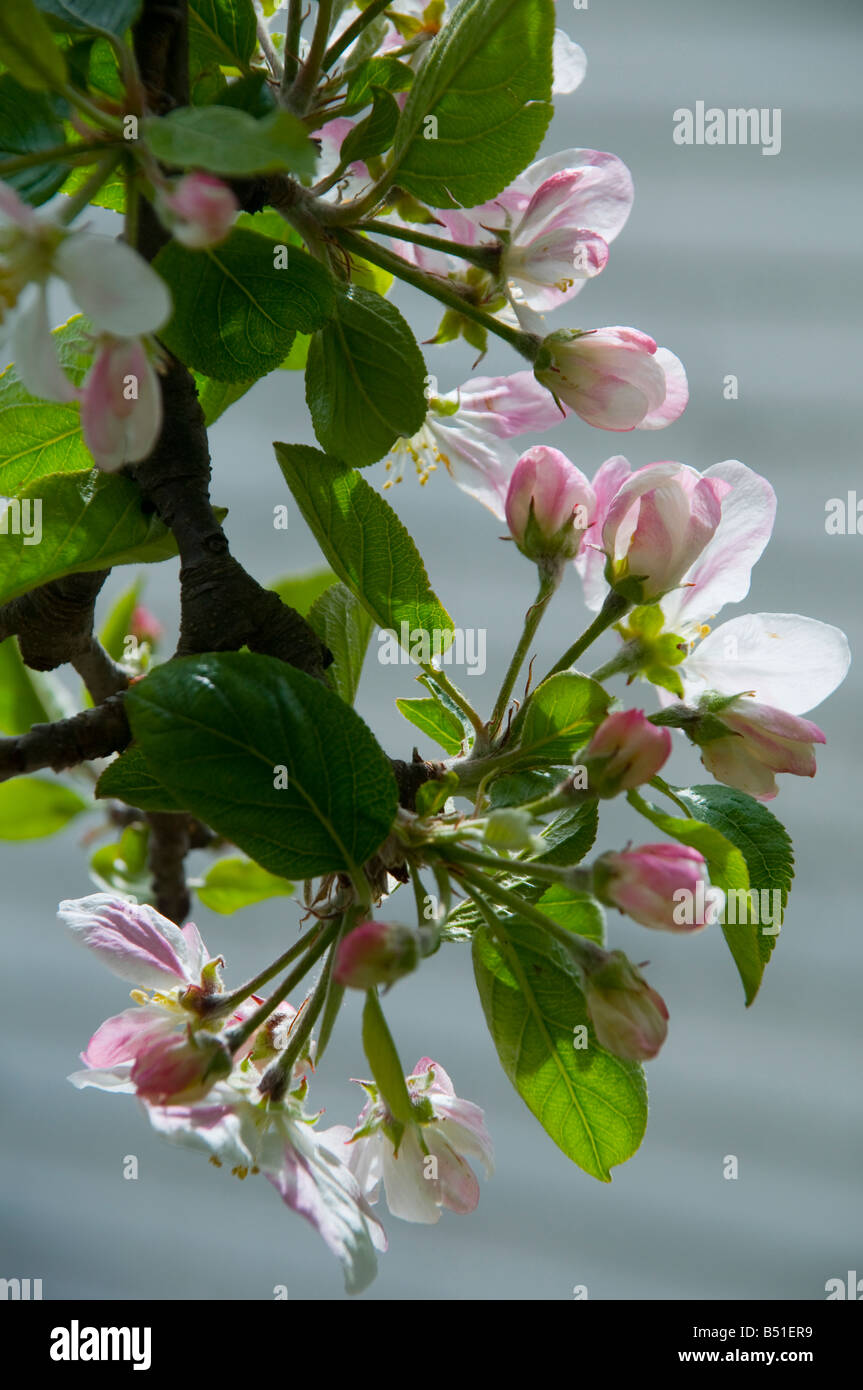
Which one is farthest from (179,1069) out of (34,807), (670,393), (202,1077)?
(34,807)

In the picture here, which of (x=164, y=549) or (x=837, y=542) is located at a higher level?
(x=837, y=542)

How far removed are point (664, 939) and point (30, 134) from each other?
5.92 ft

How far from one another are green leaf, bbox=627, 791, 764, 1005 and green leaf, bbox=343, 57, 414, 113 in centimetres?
32

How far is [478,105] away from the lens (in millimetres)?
433

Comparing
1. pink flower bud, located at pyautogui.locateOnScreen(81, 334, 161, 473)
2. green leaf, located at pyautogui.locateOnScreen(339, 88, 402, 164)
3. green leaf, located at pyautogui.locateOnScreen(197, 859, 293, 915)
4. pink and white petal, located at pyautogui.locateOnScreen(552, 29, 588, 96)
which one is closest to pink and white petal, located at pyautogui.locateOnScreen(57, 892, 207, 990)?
pink flower bud, located at pyautogui.locateOnScreen(81, 334, 161, 473)

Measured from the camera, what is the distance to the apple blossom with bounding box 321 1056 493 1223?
498 millimetres

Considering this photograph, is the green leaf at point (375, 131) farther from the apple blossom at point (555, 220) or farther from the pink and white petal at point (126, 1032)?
the pink and white petal at point (126, 1032)

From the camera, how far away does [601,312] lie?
7.25 feet

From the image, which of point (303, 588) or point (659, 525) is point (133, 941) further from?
point (303, 588)

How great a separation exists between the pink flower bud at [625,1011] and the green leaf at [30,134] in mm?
305
